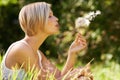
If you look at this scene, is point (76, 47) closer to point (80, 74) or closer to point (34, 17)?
point (80, 74)

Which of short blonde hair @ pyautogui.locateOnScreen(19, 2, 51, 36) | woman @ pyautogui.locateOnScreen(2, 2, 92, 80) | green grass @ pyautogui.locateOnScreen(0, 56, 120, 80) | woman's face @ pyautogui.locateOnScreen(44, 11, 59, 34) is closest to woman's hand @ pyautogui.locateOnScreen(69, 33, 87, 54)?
woman @ pyautogui.locateOnScreen(2, 2, 92, 80)

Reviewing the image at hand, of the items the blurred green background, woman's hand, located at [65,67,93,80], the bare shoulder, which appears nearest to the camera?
woman's hand, located at [65,67,93,80]

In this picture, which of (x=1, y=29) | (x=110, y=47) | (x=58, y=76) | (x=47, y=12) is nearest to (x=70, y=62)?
(x=58, y=76)

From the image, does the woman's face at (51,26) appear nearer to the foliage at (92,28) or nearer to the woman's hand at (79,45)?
the woman's hand at (79,45)

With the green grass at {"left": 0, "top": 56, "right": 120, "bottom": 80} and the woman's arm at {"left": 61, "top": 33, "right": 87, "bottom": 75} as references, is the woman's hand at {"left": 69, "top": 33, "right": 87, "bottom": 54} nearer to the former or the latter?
the woman's arm at {"left": 61, "top": 33, "right": 87, "bottom": 75}

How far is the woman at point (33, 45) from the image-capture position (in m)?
4.73

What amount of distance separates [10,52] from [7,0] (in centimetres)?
620

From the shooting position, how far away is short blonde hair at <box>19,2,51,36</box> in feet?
15.7

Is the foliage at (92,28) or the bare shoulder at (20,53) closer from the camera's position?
the bare shoulder at (20,53)

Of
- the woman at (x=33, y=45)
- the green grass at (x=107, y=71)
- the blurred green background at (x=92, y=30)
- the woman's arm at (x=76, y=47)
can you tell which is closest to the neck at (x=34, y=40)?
the woman at (x=33, y=45)

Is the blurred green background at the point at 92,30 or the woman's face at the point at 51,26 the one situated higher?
the woman's face at the point at 51,26

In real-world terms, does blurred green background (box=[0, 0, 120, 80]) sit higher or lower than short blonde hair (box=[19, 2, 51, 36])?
lower

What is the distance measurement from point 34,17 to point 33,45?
26 cm

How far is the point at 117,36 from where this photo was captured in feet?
34.9
